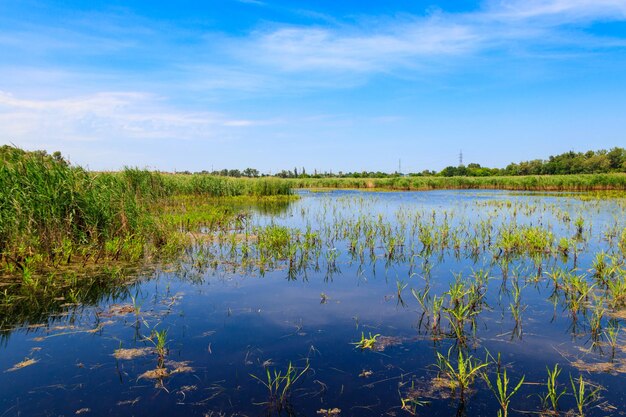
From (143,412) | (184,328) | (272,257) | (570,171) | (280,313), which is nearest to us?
(143,412)

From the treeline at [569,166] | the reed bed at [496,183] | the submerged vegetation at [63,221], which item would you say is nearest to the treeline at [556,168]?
the treeline at [569,166]

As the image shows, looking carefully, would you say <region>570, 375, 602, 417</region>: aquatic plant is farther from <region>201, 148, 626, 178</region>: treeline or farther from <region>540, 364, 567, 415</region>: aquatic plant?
<region>201, 148, 626, 178</region>: treeline

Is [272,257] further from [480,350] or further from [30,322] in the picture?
[480,350]

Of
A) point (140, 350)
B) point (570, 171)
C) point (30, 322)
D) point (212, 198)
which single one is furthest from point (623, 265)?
point (570, 171)

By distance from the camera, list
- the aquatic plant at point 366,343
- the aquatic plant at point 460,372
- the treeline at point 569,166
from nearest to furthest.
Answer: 1. the aquatic plant at point 460,372
2. the aquatic plant at point 366,343
3. the treeline at point 569,166

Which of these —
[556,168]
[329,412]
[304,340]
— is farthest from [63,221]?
[556,168]

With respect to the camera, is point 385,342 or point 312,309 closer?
point 385,342

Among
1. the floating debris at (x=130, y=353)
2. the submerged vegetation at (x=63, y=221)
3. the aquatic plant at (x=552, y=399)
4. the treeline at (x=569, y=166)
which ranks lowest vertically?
the aquatic plant at (x=552, y=399)

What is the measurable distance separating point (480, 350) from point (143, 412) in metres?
4.42

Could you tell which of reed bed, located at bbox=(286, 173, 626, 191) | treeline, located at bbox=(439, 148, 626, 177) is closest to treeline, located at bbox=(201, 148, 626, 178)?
treeline, located at bbox=(439, 148, 626, 177)

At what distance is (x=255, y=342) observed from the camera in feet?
19.5

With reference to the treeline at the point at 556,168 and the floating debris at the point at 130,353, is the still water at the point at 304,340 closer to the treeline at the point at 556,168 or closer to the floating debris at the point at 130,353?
the floating debris at the point at 130,353

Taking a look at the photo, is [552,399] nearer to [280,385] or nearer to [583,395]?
[583,395]

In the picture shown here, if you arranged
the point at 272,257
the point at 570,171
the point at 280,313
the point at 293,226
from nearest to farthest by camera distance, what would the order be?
the point at 280,313 → the point at 272,257 → the point at 293,226 → the point at 570,171
